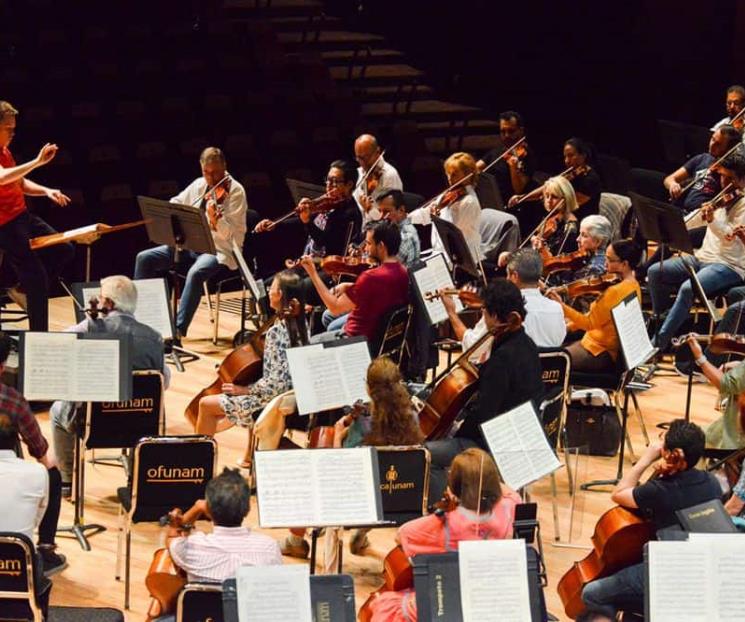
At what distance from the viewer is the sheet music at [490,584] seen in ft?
15.3

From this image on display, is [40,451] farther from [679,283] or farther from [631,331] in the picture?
[679,283]

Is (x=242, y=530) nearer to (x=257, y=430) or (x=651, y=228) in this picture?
(x=257, y=430)

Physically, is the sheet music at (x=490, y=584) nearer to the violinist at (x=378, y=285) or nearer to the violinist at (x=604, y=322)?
the violinist at (x=604, y=322)

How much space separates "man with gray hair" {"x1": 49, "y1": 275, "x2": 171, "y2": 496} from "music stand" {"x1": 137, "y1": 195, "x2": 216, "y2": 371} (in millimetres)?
1931

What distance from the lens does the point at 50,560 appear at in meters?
6.21

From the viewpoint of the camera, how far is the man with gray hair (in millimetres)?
7023

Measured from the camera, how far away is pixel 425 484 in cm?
602

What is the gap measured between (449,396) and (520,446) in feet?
2.84

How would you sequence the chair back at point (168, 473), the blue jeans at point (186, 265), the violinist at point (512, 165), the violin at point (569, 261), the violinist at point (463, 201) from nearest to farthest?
the chair back at point (168, 473), the violin at point (569, 261), the violinist at point (463, 201), the blue jeans at point (186, 265), the violinist at point (512, 165)

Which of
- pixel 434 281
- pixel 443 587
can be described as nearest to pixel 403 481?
pixel 443 587

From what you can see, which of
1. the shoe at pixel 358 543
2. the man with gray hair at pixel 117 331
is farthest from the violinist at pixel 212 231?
the shoe at pixel 358 543

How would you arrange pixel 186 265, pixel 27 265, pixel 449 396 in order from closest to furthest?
pixel 449 396 < pixel 27 265 < pixel 186 265

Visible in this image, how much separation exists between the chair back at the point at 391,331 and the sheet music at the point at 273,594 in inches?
133

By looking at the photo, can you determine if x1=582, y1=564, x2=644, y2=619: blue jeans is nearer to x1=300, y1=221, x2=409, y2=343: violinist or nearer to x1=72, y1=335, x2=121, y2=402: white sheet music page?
x1=72, y1=335, x2=121, y2=402: white sheet music page
